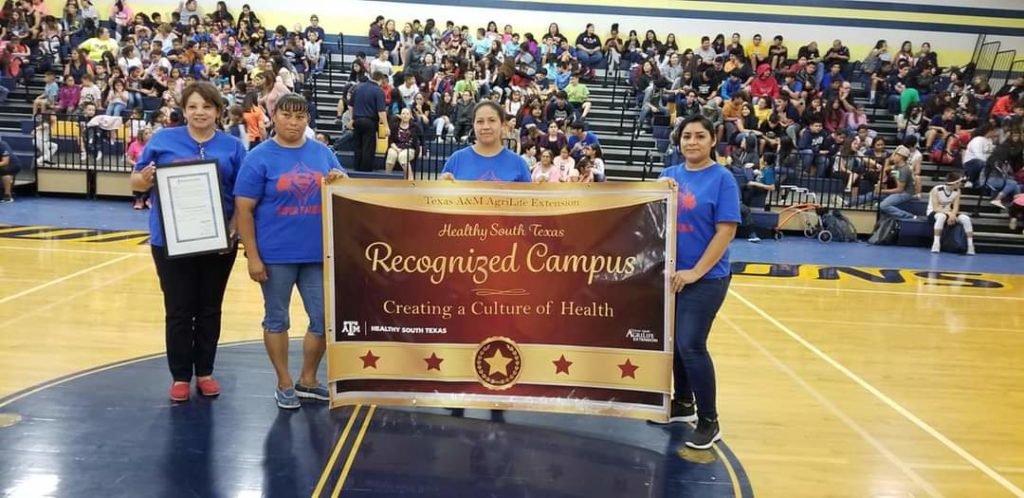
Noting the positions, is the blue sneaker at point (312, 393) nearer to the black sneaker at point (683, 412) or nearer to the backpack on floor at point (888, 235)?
the black sneaker at point (683, 412)

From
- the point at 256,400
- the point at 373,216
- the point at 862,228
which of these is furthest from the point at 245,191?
the point at 862,228

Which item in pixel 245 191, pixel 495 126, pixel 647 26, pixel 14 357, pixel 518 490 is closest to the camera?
pixel 518 490

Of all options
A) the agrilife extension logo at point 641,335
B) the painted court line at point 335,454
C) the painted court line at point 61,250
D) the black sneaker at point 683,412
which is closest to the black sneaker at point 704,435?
the black sneaker at point 683,412

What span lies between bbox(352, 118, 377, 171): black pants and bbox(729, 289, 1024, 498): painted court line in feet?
25.4

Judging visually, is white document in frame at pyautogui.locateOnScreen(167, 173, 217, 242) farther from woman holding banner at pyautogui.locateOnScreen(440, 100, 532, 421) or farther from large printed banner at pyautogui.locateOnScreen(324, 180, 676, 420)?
woman holding banner at pyautogui.locateOnScreen(440, 100, 532, 421)

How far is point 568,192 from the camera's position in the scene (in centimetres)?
411

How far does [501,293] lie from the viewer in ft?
13.5

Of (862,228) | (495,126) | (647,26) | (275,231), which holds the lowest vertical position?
(862,228)

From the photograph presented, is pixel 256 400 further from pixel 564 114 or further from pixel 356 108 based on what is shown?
pixel 564 114

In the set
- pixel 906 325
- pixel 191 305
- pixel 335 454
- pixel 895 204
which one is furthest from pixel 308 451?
pixel 895 204

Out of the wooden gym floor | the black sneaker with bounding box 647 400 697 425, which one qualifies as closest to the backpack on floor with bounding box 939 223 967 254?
the wooden gym floor

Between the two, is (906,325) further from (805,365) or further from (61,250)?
(61,250)

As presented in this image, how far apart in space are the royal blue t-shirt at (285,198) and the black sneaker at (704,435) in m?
2.10

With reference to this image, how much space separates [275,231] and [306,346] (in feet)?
2.31
